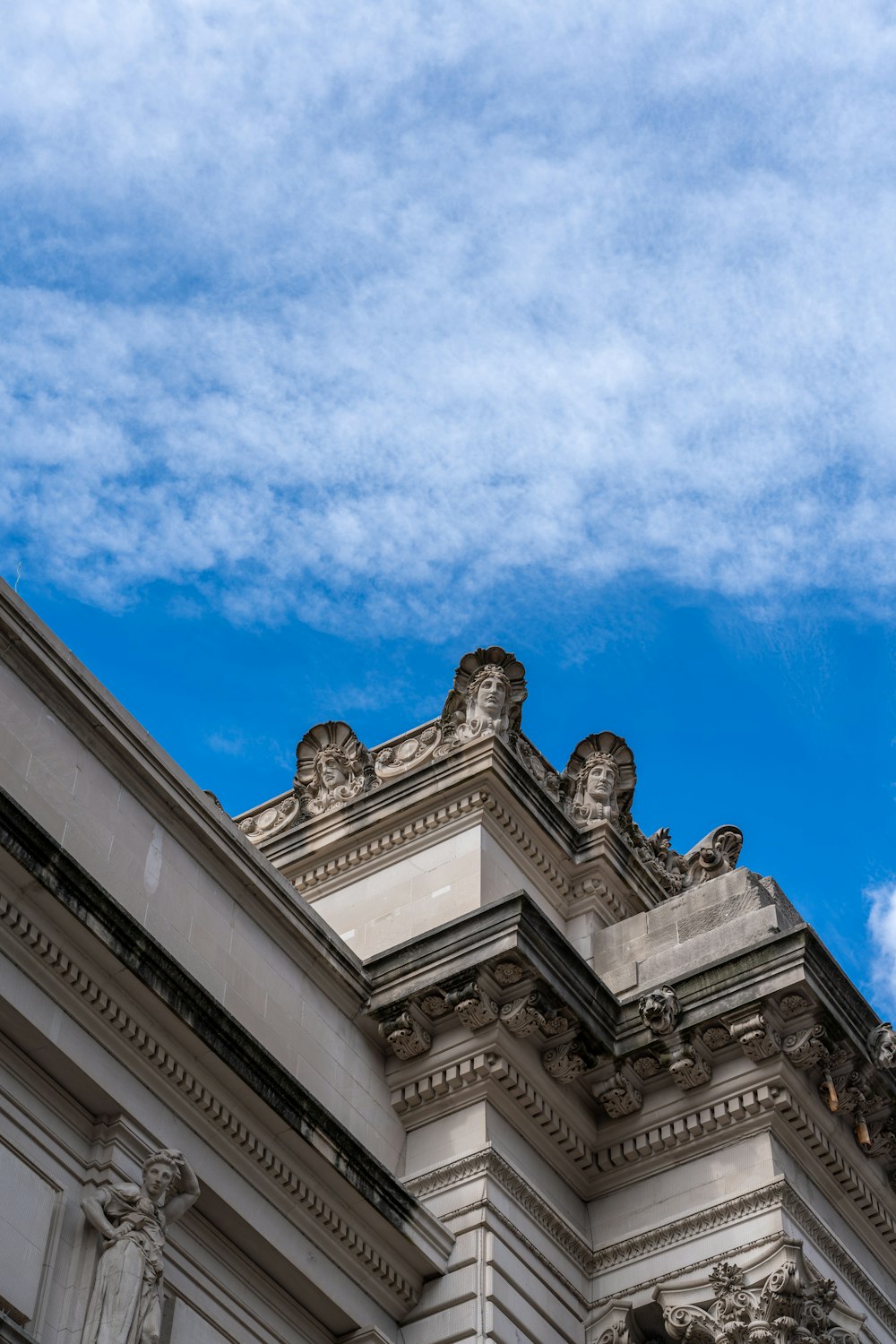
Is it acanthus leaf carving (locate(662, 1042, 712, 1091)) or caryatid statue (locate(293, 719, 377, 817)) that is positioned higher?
caryatid statue (locate(293, 719, 377, 817))

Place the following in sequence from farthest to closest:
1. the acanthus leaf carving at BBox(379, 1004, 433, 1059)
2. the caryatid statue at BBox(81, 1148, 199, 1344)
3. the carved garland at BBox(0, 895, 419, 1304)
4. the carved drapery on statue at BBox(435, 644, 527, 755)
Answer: the carved drapery on statue at BBox(435, 644, 527, 755) < the acanthus leaf carving at BBox(379, 1004, 433, 1059) < the carved garland at BBox(0, 895, 419, 1304) < the caryatid statue at BBox(81, 1148, 199, 1344)

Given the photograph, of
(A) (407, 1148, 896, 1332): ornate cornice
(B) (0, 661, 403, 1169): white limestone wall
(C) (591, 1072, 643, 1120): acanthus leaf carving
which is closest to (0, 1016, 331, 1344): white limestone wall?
(B) (0, 661, 403, 1169): white limestone wall

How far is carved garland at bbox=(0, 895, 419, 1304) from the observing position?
61.3 feet

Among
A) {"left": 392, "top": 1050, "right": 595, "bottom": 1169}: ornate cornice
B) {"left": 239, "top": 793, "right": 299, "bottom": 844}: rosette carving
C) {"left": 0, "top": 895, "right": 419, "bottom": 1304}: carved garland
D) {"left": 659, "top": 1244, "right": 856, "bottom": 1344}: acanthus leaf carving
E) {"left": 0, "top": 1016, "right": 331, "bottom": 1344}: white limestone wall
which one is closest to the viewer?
{"left": 0, "top": 1016, "right": 331, "bottom": 1344}: white limestone wall

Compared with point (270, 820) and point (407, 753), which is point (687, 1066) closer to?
point (407, 753)

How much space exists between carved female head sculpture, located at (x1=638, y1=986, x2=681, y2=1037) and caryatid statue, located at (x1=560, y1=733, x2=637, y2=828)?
6.22m

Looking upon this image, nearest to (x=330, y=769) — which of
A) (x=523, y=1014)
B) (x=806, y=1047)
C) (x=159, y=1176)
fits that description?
(x=523, y=1014)

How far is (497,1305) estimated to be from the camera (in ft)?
69.7

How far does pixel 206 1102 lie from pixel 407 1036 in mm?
4172

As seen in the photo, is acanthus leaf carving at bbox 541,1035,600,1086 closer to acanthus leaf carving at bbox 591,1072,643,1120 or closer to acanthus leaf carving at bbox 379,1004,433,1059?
acanthus leaf carving at bbox 591,1072,643,1120

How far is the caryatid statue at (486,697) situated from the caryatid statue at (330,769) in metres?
1.46

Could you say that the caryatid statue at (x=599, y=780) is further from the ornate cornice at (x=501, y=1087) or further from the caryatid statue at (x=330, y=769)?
the ornate cornice at (x=501, y=1087)

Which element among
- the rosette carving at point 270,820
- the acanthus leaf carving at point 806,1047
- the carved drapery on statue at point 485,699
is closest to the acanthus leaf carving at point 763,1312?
the acanthus leaf carving at point 806,1047

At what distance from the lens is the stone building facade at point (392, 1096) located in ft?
60.9
